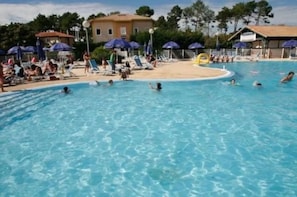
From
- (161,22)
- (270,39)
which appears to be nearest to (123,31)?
(270,39)

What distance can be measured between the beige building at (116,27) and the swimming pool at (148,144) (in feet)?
110

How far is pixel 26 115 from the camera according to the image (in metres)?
10.2

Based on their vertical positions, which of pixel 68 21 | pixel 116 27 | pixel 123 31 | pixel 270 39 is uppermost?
pixel 68 21

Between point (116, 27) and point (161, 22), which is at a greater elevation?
point (161, 22)

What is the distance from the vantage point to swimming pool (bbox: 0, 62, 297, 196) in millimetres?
5457

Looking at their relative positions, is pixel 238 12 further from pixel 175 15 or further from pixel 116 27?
pixel 116 27

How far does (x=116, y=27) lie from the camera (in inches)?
1769

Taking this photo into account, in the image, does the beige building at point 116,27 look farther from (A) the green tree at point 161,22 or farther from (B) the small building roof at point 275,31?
(A) the green tree at point 161,22

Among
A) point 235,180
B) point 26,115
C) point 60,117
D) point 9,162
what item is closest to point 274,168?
point 235,180

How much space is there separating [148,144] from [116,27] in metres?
39.8

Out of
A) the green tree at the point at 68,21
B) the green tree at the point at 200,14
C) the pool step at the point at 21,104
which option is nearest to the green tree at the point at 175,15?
the green tree at the point at 200,14

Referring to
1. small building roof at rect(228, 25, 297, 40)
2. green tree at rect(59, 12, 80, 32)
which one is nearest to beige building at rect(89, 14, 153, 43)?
small building roof at rect(228, 25, 297, 40)

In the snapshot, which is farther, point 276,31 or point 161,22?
point 161,22

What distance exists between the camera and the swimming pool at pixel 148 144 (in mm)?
5457
